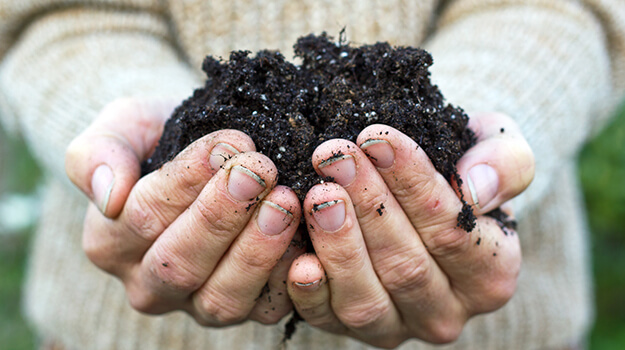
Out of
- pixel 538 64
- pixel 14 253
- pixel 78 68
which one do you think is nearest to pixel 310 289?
pixel 538 64

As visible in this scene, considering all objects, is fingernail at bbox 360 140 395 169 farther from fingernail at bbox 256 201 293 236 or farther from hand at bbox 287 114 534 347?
fingernail at bbox 256 201 293 236

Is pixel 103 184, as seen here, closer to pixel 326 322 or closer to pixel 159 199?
pixel 159 199

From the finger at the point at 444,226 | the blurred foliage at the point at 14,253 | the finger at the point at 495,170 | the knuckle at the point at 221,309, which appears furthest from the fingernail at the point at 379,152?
the blurred foliage at the point at 14,253

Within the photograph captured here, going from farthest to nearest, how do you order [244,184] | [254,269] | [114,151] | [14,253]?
[14,253]
[114,151]
[254,269]
[244,184]

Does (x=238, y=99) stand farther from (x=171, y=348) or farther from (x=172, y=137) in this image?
(x=171, y=348)

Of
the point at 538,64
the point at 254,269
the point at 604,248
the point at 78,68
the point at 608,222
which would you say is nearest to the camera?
the point at 254,269

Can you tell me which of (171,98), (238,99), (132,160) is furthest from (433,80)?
(132,160)

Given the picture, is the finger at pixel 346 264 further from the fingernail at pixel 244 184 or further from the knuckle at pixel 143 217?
the knuckle at pixel 143 217

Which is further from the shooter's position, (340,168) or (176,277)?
(176,277)
